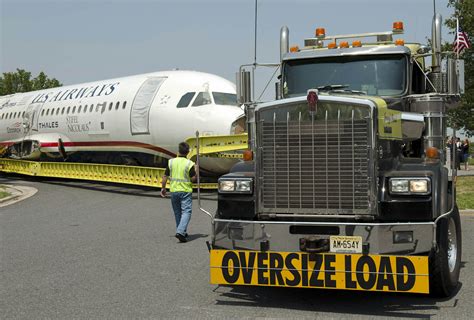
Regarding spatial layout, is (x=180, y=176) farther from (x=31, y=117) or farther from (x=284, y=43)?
(x=31, y=117)

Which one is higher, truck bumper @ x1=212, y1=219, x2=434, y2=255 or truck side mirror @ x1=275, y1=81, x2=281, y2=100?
truck side mirror @ x1=275, y1=81, x2=281, y2=100

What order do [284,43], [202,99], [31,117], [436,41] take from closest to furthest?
[436,41] < [284,43] < [202,99] < [31,117]

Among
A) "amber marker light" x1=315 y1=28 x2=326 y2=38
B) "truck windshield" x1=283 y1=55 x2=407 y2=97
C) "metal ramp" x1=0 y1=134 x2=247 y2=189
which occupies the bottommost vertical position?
"metal ramp" x1=0 y1=134 x2=247 y2=189

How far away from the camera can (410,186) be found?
5.94m

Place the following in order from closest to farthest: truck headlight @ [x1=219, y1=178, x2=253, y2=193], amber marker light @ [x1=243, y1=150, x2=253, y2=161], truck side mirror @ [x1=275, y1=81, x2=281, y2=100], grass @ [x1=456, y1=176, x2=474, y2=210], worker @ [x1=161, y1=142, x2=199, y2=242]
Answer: truck headlight @ [x1=219, y1=178, x2=253, y2=193] < amber marker light @ [x1=243, y1=150, x2=253, y2=161] < truck side mirror @ [x1=275, y1=81, x2=281, y2=100] < worker @ [x1=161, y1=142, x2=199, y2=242] < grass @ [x1=456, y1=176, x2=474, y2=210]

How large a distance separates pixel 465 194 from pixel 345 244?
1214cm

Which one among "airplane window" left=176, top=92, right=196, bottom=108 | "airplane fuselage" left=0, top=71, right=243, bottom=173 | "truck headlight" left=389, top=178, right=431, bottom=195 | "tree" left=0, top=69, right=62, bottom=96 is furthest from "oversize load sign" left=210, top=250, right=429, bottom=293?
"tree" left=0, top=69, right=62, bottom=96

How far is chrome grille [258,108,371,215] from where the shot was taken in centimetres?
605

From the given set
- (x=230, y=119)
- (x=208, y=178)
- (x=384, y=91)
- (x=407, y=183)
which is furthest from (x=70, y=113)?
(x=407, y=183)

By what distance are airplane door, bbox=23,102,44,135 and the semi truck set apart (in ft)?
70.7

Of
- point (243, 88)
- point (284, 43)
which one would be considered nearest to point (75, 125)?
point (284, 43)

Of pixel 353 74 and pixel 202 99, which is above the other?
pixel 202 99

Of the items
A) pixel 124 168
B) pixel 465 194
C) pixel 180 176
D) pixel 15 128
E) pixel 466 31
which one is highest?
pixel 466 31

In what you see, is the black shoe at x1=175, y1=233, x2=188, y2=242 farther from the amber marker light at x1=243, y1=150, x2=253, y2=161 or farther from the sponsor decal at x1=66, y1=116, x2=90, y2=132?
the sponsor decal at x1=66, y1=116, x2=90, y2=132
